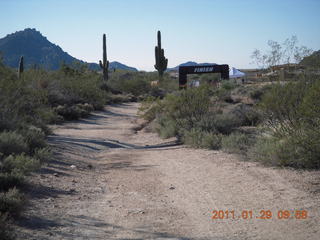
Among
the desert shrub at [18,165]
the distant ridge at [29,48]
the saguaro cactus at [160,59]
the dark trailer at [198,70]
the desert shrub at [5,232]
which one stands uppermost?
the distant ridge at [29,48]

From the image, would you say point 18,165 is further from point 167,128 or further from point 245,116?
point 245,116

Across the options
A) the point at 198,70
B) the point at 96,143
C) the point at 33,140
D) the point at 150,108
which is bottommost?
the point at 96,143

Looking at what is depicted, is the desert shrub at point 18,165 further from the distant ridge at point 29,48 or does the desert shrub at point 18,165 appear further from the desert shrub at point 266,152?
the distant ridge at point 29,48

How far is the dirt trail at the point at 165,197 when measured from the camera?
665 centimetres

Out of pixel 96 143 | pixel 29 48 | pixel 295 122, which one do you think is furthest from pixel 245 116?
pixel 29 48

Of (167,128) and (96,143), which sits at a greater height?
(167,128)

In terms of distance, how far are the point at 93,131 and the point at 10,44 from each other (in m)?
95.5

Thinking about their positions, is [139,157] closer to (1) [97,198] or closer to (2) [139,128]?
(1) [97,198]
